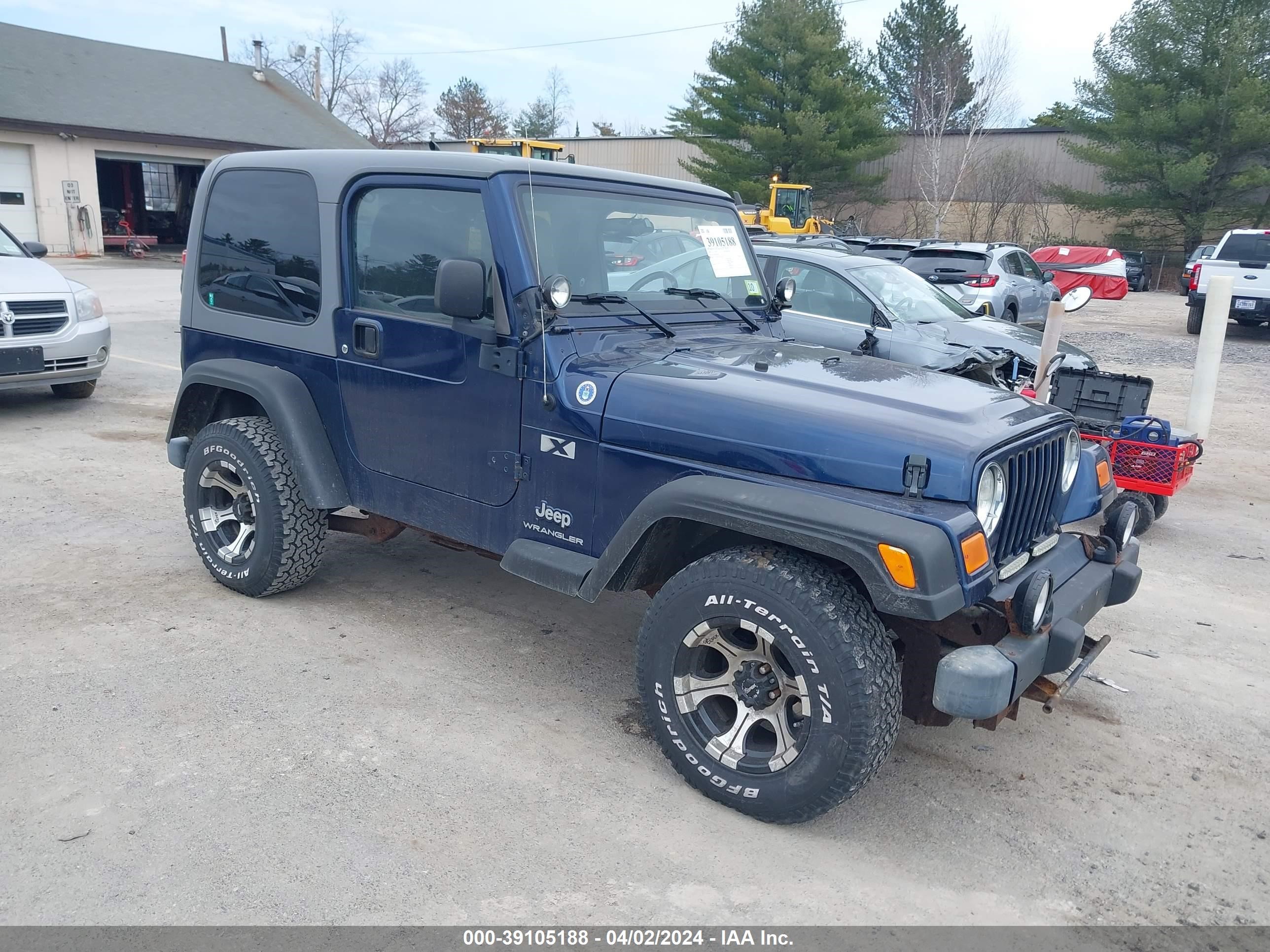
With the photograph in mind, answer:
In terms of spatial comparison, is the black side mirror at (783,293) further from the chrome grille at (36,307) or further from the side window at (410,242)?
the chrome grille at (36,307)

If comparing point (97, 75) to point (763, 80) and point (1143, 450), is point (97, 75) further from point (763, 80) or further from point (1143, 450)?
point (1143, 450)

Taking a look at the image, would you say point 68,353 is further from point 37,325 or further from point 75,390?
point 75,390

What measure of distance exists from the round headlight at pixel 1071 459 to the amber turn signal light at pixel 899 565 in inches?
47.9

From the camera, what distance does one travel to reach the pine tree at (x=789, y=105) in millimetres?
35781

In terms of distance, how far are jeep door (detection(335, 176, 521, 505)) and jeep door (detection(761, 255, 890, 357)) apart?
16.8 feet

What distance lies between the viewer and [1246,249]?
58.6 ft

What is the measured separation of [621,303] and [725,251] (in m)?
0.85

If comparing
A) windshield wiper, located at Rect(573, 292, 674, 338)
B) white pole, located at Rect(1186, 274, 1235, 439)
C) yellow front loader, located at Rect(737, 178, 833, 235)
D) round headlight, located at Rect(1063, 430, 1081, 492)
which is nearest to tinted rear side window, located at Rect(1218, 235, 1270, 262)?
yellow front loader, located at Rect(737, 178, 833, 235)

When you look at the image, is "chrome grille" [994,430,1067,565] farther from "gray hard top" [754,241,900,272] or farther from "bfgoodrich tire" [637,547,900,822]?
"gray hard top" [754,241,900,272]

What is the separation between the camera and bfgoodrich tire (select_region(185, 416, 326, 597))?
4449 millimetres

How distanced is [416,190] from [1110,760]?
350 centimetres

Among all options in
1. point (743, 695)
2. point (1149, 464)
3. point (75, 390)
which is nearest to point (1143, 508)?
point (1149, 464)

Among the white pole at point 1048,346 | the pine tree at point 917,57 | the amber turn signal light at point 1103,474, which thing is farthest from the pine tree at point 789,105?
the amber turn signal light at point 1103,474

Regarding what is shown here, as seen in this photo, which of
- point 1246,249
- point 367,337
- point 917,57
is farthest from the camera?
point 917,57
